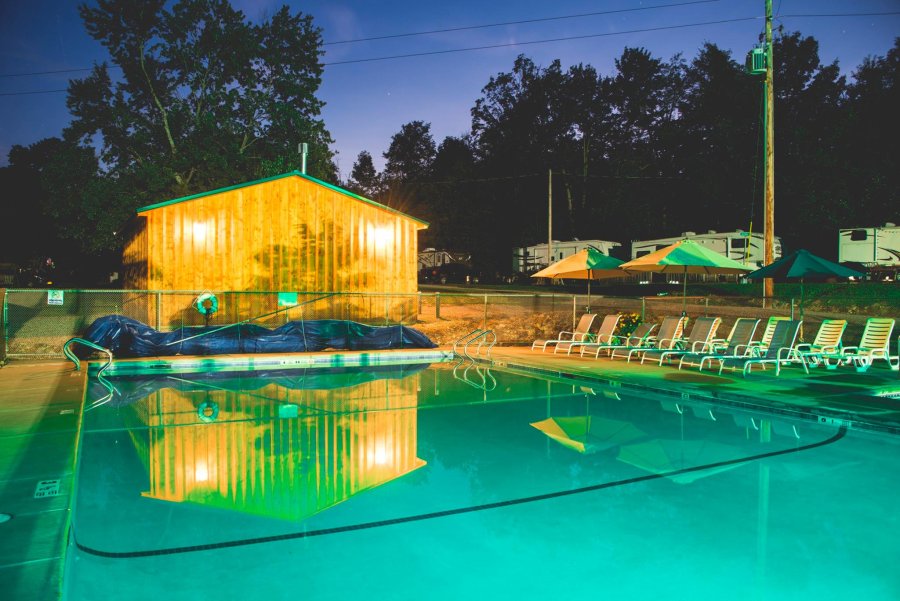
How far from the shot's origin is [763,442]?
6.93 metres

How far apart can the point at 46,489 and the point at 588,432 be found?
5.63 metres

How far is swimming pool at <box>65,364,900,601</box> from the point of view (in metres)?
3.68

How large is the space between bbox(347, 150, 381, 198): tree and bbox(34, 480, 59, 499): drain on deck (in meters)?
64.9

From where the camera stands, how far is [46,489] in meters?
4.35

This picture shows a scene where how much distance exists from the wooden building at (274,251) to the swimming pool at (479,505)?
390 inches

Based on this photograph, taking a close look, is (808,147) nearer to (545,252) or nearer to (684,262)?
(545,252)

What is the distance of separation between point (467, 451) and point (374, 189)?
66.1m

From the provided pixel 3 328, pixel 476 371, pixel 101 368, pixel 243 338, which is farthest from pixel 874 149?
pixel 3 328

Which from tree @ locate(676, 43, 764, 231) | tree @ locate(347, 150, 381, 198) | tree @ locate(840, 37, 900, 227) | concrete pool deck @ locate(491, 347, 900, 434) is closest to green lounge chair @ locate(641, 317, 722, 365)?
concrete pool deck @ locate(491, 347, 900, 434)

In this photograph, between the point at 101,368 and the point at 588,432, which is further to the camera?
the point at 101,368

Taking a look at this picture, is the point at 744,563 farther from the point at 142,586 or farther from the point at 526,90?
the point at 526,90

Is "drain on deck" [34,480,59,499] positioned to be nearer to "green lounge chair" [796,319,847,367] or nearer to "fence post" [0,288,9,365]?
"fence post" [0,288,9,365]

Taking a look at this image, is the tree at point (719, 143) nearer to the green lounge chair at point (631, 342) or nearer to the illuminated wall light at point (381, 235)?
the illuminated wall light at point (381, 235)

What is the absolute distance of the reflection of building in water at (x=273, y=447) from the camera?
5.13m
